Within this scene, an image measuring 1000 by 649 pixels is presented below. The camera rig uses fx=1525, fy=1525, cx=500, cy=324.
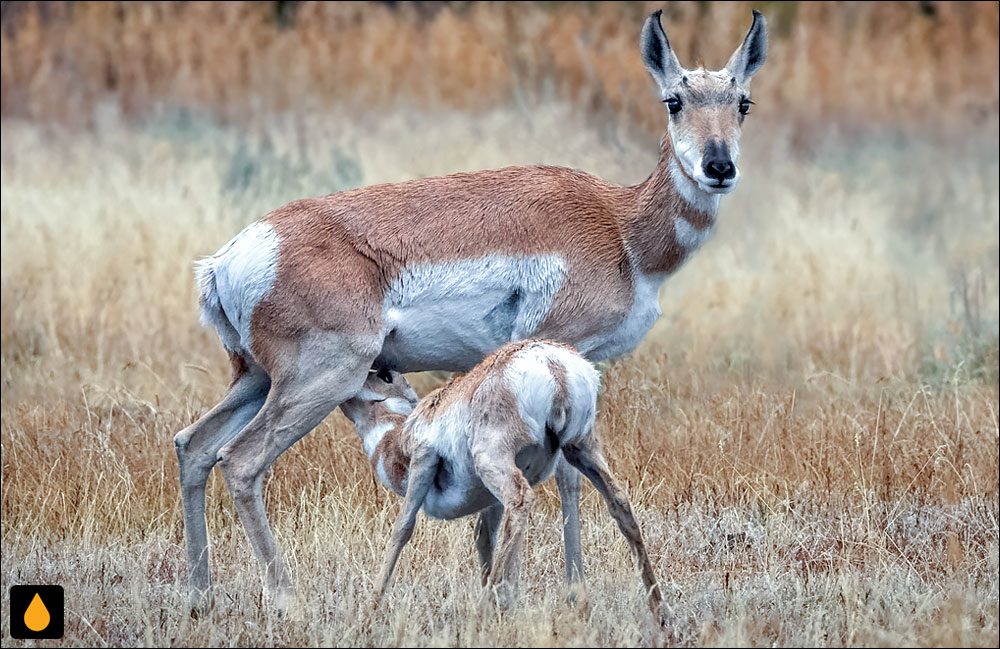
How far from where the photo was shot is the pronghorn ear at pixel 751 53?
6.94 meters

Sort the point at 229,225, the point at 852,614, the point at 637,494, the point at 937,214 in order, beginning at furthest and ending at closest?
1. the point at 937,214
2. the point at 229,225
3. the point at 637,494
4. the point at 852,614

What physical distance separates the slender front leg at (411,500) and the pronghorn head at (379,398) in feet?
2.18

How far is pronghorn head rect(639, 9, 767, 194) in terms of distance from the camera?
6.57m

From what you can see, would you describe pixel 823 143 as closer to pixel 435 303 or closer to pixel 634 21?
pixel 634 21

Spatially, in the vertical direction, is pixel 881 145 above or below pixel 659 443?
below

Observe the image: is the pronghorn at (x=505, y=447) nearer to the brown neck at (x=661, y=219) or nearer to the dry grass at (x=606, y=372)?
the dry grass at (x=606, y=372)

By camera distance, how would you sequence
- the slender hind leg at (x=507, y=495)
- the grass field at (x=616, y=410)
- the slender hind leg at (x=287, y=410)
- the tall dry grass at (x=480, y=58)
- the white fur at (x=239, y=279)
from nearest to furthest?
the slender hind leg at (x=507, y=495), the grass field at (x=616, y=410), the slender hind leg at (x=287, y=410), the white fur at (x=239, y=279), the tall dry grass at (x=480, y=58)

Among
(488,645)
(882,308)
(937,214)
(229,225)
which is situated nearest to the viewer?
(488,645)

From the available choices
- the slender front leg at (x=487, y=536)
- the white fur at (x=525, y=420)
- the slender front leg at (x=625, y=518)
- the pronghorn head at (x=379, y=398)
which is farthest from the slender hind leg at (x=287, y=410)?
the slender front leg at (x=625, y=518)

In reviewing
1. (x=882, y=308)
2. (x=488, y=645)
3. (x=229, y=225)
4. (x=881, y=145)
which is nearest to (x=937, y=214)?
(x=881, y=145)

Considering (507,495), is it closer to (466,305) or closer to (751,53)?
(466,305)

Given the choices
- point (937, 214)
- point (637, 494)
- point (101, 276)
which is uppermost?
point (637, 494)

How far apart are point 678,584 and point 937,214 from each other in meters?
9.51

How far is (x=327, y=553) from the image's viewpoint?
707 cm
